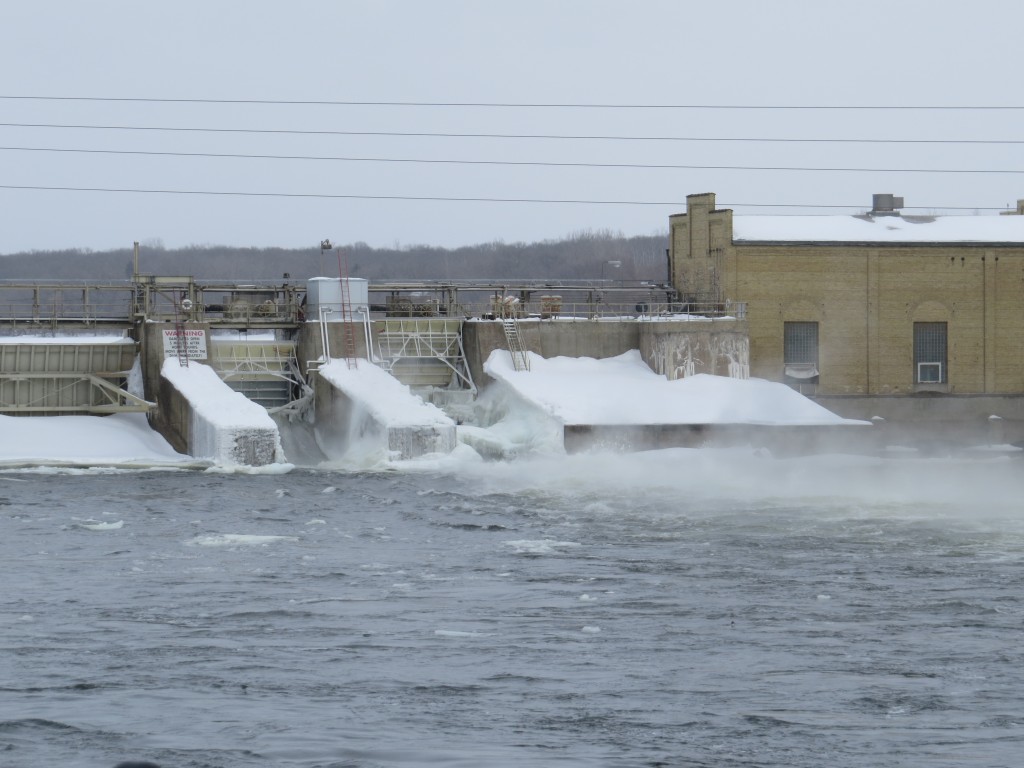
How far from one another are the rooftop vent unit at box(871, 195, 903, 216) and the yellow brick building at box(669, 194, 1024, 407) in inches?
→ 114

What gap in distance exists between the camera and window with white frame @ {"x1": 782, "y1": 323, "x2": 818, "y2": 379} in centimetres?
4956

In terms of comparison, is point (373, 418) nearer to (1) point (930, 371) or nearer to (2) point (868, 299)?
(2) point (868, 299)

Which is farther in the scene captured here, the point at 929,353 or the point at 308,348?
the point at 929,353

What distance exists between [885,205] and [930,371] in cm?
770

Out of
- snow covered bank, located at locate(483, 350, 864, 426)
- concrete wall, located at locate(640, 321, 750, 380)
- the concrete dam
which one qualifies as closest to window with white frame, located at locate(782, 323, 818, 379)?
the concrete dam

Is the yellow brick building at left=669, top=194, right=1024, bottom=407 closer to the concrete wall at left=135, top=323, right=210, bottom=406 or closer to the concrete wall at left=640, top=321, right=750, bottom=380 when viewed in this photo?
the concrete wall at left=640, top=321, right=750, bottom=380

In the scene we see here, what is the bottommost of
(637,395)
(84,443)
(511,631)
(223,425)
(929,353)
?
(511,631)

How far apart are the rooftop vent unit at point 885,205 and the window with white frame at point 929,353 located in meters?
5.94

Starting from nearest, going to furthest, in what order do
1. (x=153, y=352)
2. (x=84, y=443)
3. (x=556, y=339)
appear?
1. (x=84, y=443)
2. (x=153, y=352)
3. (x=556, y=339)

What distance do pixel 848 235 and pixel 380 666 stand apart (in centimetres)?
3897

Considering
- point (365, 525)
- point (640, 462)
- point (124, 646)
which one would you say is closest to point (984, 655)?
point (124, 646)

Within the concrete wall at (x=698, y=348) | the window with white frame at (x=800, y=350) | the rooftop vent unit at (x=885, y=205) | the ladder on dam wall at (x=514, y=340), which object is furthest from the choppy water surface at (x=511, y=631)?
the rooftop vent unit at (x=885, y=205)

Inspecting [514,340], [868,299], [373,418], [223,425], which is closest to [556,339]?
[514,340]

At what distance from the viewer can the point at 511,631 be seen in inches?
656
